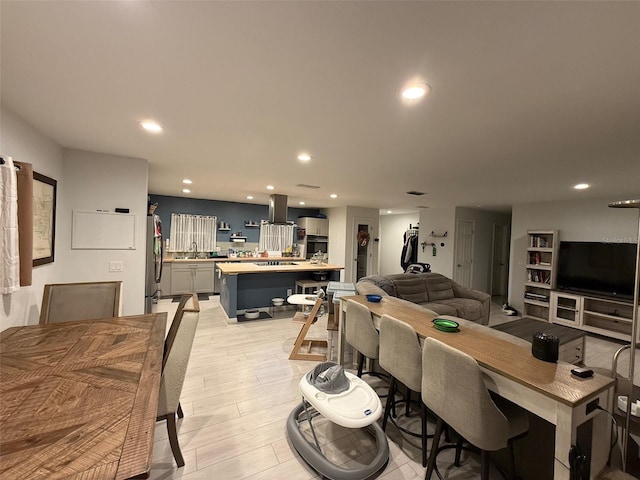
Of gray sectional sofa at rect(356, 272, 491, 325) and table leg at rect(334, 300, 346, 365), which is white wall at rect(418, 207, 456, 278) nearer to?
gray sectional sofa at rect(356, 272, 491, 325)

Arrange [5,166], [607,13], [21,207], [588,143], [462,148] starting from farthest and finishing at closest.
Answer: [462,148]
[588,143]
[21,207]
[5,166]
[607,13]

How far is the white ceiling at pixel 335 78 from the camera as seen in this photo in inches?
39.7

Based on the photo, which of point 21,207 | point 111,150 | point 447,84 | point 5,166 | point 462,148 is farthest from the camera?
point 111,150

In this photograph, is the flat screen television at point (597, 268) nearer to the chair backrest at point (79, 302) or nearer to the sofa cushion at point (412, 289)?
the sofa cushion at point (412, 289)

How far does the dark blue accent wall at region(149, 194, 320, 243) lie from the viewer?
256 inches

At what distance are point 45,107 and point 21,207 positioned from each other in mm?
712

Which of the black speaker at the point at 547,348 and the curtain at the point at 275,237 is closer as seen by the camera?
the black speaker at the point at 547,348

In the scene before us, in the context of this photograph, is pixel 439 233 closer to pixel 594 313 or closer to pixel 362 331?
pixel 594 313

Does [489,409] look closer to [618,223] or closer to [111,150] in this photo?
[111,150]

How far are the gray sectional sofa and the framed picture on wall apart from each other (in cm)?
347

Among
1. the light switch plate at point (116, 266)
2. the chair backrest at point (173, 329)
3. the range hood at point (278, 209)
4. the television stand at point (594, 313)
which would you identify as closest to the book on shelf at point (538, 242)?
the television stand at point (594, 313)

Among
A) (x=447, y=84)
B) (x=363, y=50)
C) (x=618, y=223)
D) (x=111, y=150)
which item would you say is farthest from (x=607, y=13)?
(x=618, y=223)

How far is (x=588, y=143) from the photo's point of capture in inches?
87.2

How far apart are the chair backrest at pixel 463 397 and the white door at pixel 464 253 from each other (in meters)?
5.71
